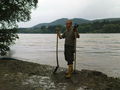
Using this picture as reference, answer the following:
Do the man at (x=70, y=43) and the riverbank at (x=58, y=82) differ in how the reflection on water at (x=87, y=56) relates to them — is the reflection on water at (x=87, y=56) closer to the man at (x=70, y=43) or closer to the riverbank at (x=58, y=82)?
the riverbank at (x=58, y=82)

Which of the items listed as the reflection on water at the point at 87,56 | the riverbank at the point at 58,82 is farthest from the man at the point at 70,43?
the reflection on water at the point at 87,56

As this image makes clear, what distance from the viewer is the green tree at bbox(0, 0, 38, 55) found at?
58.1 feet

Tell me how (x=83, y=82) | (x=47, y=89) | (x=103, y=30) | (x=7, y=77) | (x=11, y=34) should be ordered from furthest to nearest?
(x=103, y=30) < (x=11, y=34) < (x=7, y=77) < (x=83, y=82) < (x=47, y=89)

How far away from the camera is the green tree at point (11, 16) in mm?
17719

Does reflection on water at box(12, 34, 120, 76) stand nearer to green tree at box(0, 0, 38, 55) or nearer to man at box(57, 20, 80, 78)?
green tree at box(0, 0, 38, 55)

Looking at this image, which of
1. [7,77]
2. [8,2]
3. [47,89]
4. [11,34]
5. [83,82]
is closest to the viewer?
[47,89]

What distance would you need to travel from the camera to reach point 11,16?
18.3 metres

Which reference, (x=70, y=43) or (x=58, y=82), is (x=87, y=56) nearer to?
(x=70, y=43)

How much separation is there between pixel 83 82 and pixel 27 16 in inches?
402

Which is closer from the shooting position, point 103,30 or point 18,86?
point 18,86

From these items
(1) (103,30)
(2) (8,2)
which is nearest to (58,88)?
(2) (8,2)

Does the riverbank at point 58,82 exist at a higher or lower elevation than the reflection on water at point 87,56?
higher

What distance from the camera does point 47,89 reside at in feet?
30.9

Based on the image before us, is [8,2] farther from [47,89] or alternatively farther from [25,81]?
[47,89]
